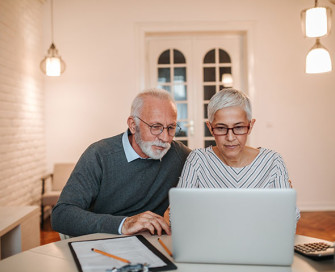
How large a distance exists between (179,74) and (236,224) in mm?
4320

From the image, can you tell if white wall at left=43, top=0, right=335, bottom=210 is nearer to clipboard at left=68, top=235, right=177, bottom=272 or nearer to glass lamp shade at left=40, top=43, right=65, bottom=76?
glass lamp shade at left=40, top=43, right=65, bottom=76

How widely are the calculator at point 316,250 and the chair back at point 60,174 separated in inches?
149

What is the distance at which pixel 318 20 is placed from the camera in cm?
304

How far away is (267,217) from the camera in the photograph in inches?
40.1

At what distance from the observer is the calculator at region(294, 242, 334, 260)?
3.73 ft

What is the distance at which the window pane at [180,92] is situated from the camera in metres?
5.20

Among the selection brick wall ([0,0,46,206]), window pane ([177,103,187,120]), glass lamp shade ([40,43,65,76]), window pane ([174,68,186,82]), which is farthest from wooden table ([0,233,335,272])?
window pane ([174,68,186,82])

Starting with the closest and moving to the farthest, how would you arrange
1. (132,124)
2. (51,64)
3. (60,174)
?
1. (132,124)
2. (51,64)
3. (60,174)

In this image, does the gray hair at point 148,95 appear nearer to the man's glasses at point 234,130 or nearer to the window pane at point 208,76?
the man's glasses at point 234,130

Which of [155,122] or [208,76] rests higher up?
[208,76]

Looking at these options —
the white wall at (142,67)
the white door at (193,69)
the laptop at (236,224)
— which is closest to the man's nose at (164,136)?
the laptop at (236,224)

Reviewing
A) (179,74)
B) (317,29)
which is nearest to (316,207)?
(179,74)

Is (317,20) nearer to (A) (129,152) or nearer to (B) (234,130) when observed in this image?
(B) (234,130)

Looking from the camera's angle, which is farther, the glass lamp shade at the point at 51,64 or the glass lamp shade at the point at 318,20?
the glass lamp shade at the point at 51,64
